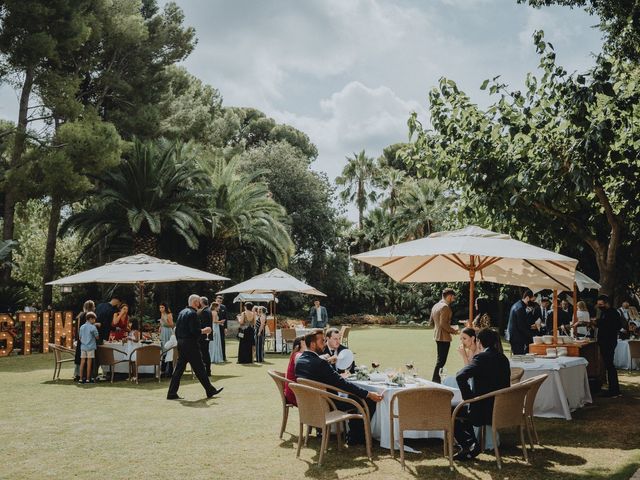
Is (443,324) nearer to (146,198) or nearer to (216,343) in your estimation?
(216,343)

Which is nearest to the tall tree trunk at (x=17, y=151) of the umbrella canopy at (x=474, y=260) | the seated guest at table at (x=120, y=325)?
the seated guest at table at (x=120, y=325)

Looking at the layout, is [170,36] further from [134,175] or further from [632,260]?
[632,260]

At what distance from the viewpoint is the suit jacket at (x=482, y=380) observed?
22.0 feet

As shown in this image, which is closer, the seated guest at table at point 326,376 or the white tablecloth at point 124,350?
the seated guest at table at point 326,376

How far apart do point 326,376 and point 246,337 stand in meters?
10.2

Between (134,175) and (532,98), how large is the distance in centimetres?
1727

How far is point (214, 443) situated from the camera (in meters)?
7.58

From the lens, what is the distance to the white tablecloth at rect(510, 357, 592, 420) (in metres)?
9.13

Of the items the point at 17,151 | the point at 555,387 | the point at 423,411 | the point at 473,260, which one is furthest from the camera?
the point at 17,151

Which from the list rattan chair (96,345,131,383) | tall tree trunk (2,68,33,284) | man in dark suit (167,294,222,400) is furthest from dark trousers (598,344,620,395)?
tall tree trunk (2,68,33,284)

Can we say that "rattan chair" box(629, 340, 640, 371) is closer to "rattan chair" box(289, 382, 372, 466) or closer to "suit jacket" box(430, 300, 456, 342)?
"suit jacket" box(430, 300, 456, 342)

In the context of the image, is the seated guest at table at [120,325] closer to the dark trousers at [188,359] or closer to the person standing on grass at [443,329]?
the dark trousers at [188,359]

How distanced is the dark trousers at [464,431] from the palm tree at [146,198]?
19191mm

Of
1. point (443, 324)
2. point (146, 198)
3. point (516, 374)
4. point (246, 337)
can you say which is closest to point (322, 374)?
point (516, 374)
